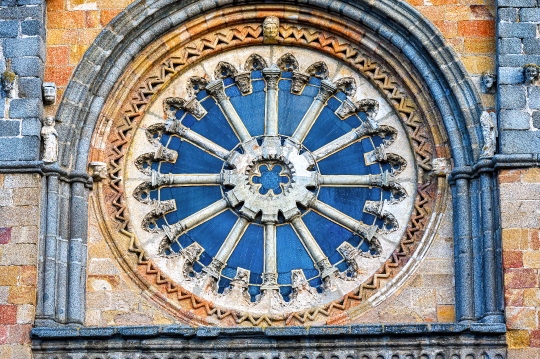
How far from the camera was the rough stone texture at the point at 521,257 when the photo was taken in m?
24.5

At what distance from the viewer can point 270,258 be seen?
Answer: 26266mm

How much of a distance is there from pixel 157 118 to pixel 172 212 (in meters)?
1.58

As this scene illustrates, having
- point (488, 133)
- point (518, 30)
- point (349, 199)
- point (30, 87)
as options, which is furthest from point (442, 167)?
point (30, 87)

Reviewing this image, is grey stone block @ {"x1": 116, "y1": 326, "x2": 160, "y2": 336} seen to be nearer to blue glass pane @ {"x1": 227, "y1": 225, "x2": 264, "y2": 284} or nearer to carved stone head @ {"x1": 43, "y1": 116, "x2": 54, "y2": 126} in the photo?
blue glass pane @ {"x1": 227, "y1": 225, "x2": 264, "y2": 284}

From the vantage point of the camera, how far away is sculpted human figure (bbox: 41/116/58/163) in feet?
84.8

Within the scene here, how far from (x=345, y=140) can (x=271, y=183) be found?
1.36 m

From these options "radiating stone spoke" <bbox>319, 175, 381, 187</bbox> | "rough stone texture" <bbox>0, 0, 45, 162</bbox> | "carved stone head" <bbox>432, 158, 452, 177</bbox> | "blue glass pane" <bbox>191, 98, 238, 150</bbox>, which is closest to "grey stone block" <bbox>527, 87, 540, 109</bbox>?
"carved stone head" <bbox>432, 158, 452, 177</bbox>

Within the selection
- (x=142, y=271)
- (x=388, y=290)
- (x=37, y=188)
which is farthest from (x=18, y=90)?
(x=388, y=290)

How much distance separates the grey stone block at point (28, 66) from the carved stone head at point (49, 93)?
0.20 metres

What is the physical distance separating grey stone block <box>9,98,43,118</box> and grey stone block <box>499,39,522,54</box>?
7.11 m

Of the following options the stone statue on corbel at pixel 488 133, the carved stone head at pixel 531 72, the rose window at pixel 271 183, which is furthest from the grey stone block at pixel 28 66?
the carved stone head at pixel 531 72

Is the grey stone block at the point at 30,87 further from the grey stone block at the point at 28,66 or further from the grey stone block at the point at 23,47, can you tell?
the grey stone block at the point at 23,47

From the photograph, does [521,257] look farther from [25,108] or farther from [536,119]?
[25,108]

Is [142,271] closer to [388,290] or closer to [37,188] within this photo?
[37,188]
